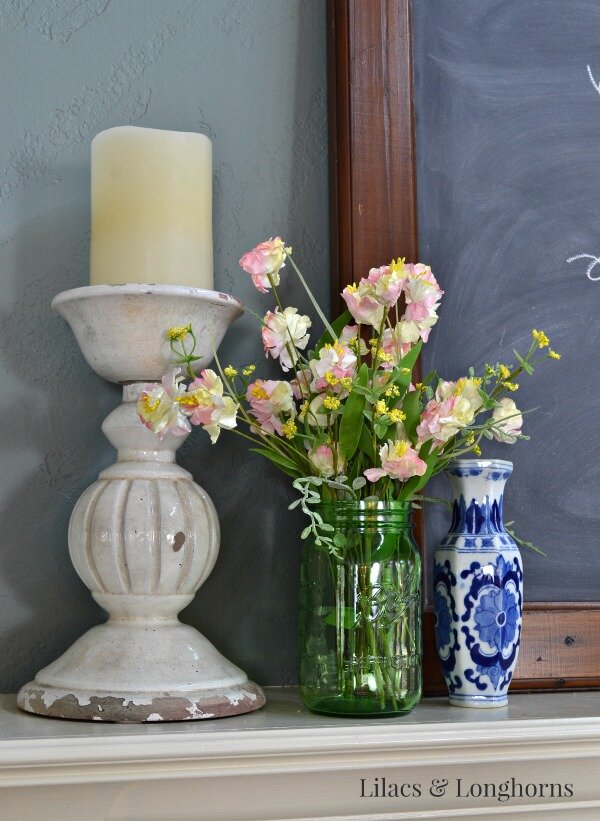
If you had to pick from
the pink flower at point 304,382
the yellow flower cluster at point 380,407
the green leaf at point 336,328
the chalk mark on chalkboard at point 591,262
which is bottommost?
the yellow flower cluster at point 380,407

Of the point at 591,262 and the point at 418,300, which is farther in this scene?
the point at 591,262

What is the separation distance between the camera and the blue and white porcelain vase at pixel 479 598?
0.85 metres

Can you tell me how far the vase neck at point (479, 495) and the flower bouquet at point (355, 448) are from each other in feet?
0.08

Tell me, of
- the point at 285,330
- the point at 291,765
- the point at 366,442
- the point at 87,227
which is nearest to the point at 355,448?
the point at 366,442

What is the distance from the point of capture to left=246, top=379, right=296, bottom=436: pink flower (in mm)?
847

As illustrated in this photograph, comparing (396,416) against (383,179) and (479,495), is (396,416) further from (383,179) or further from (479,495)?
(383,179)

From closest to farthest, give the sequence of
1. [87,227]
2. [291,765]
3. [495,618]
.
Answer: [291,765] < [495,618] < [87,227]

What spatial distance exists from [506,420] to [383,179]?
29 centimetres

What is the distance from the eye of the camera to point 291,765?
741 millimetres

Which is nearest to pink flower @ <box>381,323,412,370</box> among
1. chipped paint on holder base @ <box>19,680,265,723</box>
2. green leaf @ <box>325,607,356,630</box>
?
green leaf @ <box>325,607,356,630</box>

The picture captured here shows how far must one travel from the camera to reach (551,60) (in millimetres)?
1078

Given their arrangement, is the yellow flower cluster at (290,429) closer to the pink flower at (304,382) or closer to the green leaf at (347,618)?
the pink flower at (304,382)

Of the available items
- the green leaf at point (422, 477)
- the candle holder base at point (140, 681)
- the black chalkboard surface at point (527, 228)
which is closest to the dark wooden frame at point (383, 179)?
the black chalkboard surface at point (527, 228)

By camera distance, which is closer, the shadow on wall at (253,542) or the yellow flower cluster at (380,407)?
the yellow flower cluster at (380,407)
